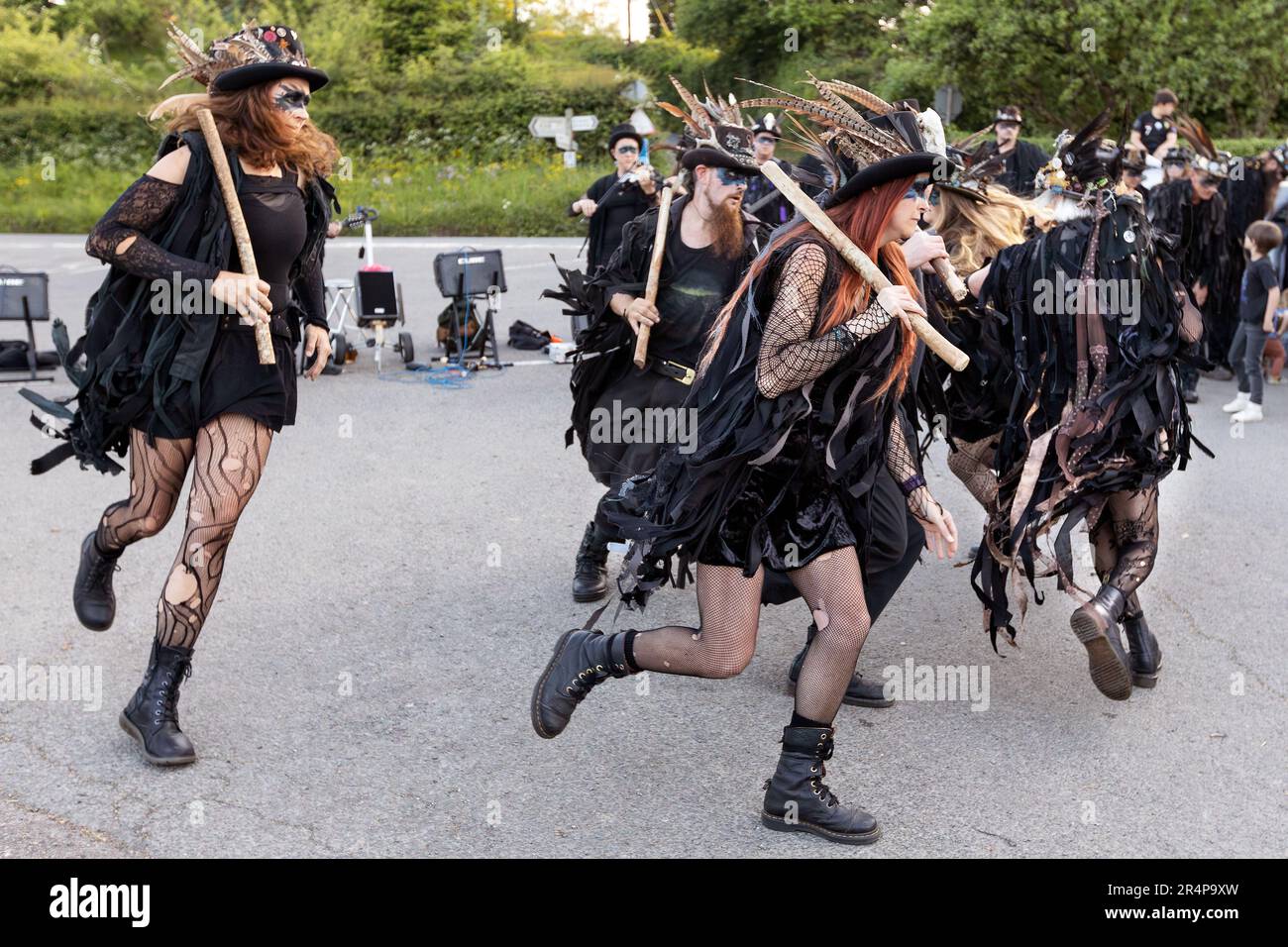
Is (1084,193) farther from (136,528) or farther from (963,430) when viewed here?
(136,528)

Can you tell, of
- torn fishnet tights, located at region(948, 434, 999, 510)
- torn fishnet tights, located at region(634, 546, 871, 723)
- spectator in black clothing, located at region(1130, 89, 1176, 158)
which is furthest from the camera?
spectator in black clothing, located at region(1130, 89, 1176, 158)

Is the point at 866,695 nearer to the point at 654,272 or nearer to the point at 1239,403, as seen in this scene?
the point at 654,272

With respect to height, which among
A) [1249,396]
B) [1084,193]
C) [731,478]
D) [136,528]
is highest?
[1084,193]

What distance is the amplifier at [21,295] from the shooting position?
1089cm

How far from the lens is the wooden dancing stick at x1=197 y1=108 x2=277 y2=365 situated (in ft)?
13.4

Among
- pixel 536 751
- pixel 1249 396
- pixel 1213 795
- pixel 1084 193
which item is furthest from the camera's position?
pixel 1249 396

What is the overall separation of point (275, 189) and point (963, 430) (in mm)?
2622

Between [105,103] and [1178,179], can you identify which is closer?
[1178,179]

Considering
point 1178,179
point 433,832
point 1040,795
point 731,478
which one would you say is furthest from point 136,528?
point 1178,179

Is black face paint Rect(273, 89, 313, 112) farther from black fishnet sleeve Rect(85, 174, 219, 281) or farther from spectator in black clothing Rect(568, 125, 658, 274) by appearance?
spectator in black clothing Rect(568, 125, 658, 274)

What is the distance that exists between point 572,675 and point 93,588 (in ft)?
5.47

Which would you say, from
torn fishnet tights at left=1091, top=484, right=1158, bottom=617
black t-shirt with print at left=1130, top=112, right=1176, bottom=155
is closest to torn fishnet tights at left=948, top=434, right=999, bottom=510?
torn fishnet tights at left=1091, top=484, right=1158, bottom=617

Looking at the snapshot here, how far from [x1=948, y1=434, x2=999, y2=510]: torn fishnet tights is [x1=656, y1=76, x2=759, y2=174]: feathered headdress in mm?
1329

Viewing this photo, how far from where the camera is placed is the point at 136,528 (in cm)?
437
